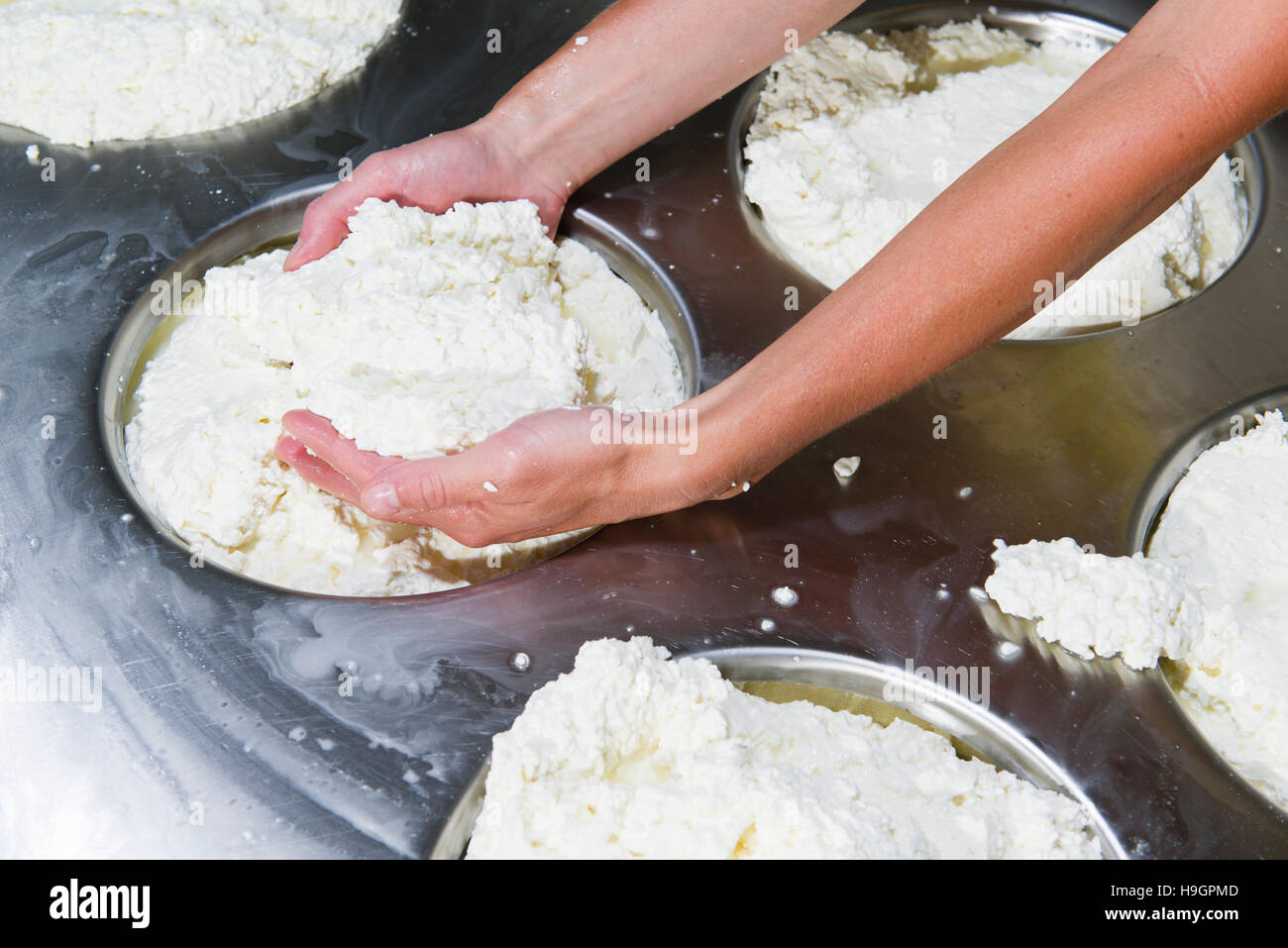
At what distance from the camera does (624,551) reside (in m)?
1.14

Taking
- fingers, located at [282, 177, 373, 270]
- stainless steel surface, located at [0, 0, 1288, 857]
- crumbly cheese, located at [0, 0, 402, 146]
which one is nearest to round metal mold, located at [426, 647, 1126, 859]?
stainless steel surface, located at [0, 0, 1288, 857]

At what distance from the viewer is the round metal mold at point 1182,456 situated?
45.8 inches

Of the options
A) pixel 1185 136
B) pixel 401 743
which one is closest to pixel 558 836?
pixel 401 743

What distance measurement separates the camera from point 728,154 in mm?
1505

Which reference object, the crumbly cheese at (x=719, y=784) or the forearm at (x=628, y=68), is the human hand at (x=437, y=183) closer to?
the forearm at (x=628, y=68)

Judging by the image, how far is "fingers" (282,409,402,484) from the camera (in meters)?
1.07

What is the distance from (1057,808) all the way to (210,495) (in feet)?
2.94

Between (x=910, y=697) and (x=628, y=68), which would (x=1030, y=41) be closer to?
(x=628, y=68)

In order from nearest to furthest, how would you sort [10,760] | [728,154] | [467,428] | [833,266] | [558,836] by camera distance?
[558,836] → [10,760] → [467,428] → [833,266] → [728,154]

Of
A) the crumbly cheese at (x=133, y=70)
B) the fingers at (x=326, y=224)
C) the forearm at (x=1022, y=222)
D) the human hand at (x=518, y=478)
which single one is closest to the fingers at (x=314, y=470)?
the human hand at (x=518, y=478)

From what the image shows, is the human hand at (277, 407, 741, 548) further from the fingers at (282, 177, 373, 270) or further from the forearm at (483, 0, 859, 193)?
the forearm at (483, 0, 859, 193)

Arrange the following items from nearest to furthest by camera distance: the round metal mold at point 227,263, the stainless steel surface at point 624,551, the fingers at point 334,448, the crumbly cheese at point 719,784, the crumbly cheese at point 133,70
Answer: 1. the crumbly cheese at point 719,784
2. the stainless steel surface at point 624,551
3. the fingers at point 334,448
4. the round metal mold at point 227,263
5. the crumbly cheese at point 133,70

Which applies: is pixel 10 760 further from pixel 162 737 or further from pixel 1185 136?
pixel 1185 136

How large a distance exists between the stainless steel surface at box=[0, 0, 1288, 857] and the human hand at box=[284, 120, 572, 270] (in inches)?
3.4
